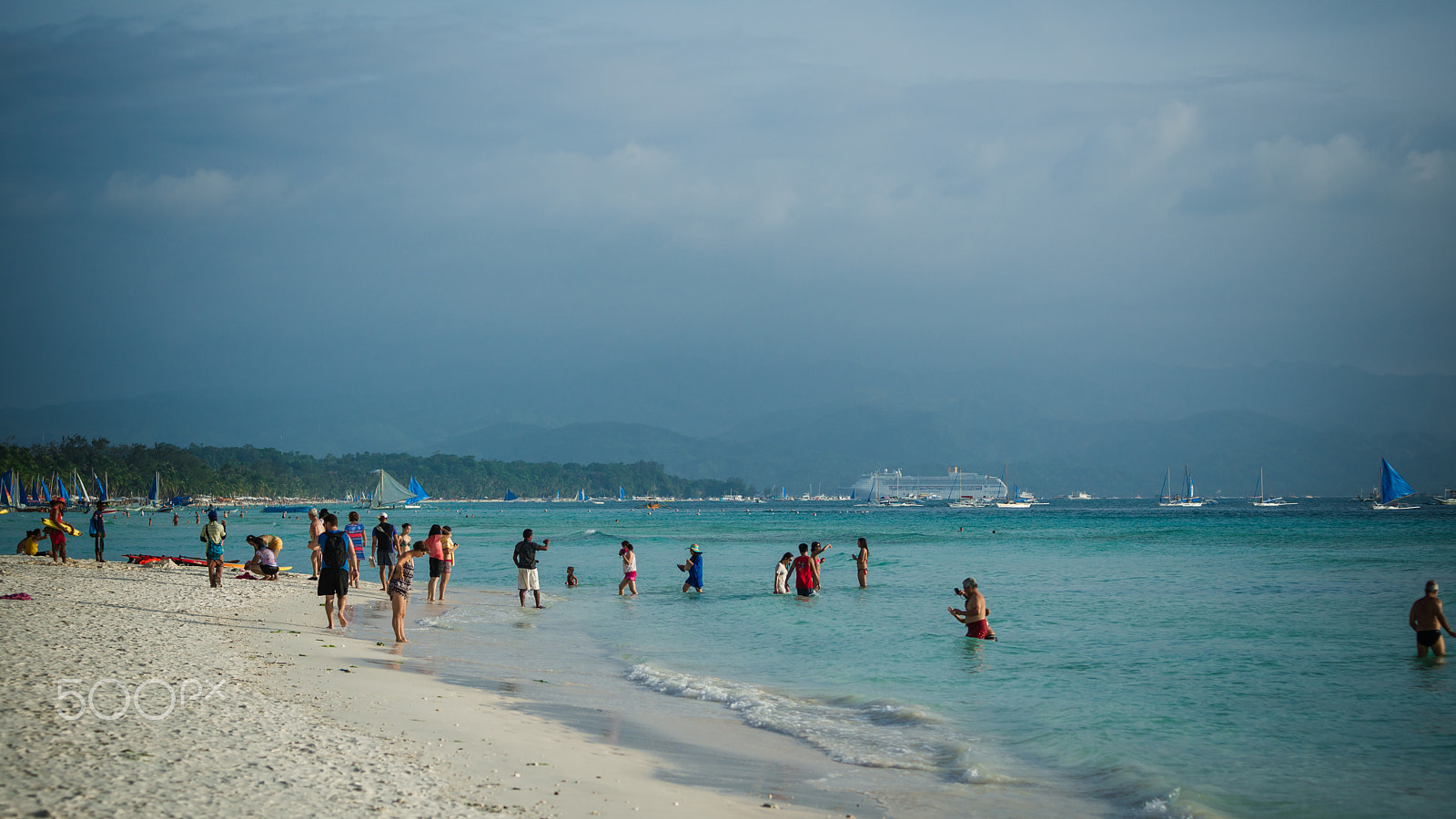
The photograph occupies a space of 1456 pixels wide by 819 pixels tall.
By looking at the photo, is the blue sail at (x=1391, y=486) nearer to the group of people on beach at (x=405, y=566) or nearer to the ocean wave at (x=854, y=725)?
the group of people on beach at (x=405, y=566)

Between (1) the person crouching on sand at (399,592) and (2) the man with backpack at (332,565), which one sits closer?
(1) the person crouching on sand at (399,592)

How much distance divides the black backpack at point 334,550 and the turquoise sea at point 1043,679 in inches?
71.1

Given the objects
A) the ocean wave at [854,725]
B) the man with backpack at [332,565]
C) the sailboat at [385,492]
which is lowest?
the sailboat at [385,492]

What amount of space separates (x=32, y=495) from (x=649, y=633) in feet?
544

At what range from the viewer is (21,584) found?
20.6 metres

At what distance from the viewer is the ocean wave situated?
9117mm

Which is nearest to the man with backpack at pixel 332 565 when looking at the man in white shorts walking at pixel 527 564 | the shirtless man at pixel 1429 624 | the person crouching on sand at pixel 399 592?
the person crouching on sand at pixel 399 592

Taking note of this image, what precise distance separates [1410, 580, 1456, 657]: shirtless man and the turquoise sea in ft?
1.18

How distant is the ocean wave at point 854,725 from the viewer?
9.12 m

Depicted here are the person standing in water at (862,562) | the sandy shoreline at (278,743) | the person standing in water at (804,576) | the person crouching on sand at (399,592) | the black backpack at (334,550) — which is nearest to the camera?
the sandy shoreline at (278,743)

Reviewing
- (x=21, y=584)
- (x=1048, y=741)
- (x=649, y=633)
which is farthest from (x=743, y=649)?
(x=21, y=584)

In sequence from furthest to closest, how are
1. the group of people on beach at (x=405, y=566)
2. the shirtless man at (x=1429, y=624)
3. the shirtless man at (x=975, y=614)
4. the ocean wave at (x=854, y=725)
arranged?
the shirtless man at (x=975, y=614), the group of people on beach at (x=405, y=566), the shirtless man at (x=1429, y=624), the ocean wave at (x=854, y=725)

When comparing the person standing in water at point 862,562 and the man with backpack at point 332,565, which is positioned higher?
the man with backpack at point 332,565

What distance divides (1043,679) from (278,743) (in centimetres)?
1000
